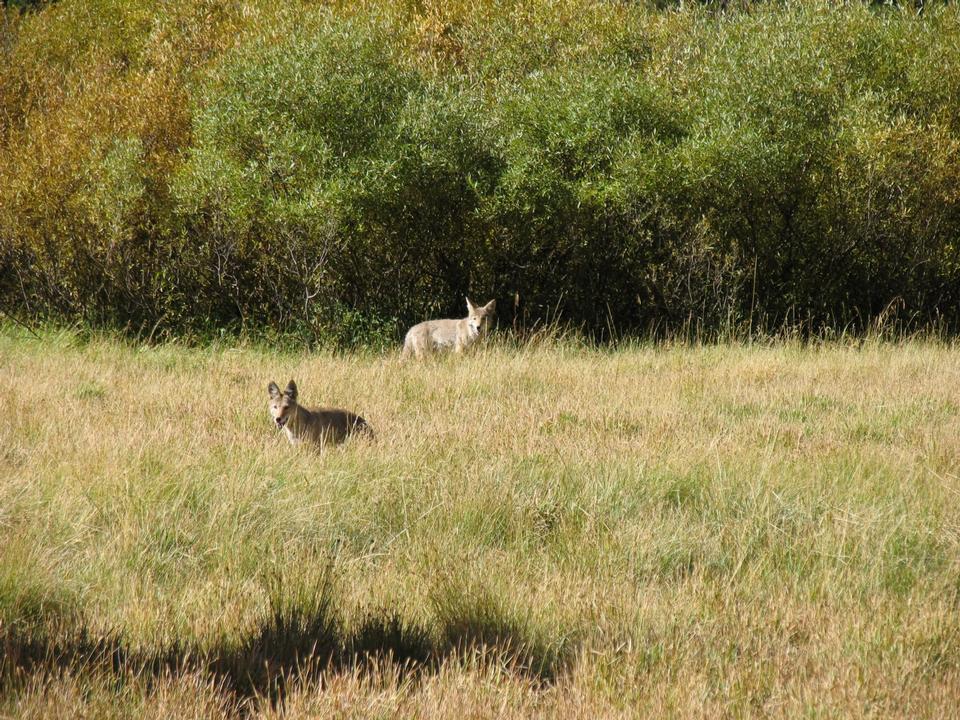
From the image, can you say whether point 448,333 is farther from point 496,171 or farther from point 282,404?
point 282,404

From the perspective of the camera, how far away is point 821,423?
9680 mm

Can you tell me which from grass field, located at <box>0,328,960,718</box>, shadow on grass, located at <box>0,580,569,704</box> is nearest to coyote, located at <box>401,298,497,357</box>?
grass field, located at <box>0,328,960,718</box>

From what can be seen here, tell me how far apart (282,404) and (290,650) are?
14.2 ft

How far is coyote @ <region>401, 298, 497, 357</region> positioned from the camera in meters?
15.4

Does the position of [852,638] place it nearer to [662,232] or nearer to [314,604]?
[314,604]

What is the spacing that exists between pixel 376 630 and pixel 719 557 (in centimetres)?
236

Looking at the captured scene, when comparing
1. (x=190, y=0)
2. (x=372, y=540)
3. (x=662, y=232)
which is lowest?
(x=372, y=540)

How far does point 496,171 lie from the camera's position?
1850 cm

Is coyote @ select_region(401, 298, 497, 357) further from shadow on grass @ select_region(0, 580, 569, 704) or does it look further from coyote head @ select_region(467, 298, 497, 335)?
shadow on grass @ select_region(0, 580, 569, 704)

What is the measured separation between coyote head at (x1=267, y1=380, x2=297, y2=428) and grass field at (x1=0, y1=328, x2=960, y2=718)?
0.28 m

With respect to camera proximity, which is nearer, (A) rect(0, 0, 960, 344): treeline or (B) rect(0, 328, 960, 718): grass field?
(B) rect(0, 328, 960, 718): grass field

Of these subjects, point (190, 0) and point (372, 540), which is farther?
point (190, 0)

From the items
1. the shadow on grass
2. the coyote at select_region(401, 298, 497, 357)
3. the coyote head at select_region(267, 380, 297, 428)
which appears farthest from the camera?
the coyote at select_region(401, 298, 497, 357)

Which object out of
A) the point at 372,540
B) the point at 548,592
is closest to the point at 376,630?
the point at 548,592
